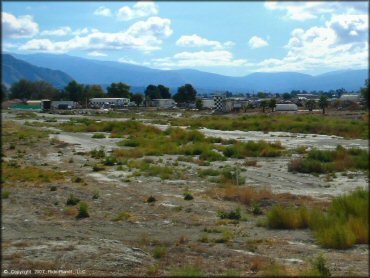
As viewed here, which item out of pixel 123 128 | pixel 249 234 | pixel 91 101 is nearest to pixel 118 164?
pixel 249 234

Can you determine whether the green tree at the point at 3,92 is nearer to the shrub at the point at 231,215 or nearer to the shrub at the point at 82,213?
the shrub at the point at 82,213

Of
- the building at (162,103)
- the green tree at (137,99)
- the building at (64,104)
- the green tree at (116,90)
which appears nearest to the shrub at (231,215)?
the building at (64,104)

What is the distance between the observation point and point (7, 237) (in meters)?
10.8

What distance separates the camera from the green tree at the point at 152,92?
15118 centimetres

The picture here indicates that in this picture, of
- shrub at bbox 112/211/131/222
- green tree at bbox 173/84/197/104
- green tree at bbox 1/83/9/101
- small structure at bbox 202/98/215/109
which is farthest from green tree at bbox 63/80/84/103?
green tree at bbox 1/83/9/101

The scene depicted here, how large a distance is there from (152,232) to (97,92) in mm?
107118

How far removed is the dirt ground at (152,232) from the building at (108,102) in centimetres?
7898

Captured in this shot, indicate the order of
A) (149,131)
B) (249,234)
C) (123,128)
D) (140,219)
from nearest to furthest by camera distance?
1. (249,234)
2. (140,219)
3. (149,131)
4. (123,128)

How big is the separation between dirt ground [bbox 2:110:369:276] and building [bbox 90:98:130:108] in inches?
3110

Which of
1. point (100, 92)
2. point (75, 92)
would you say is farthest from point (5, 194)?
point (100, 92)

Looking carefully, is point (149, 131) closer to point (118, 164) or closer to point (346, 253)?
point (118, 164)

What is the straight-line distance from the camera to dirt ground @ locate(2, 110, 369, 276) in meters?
8.90

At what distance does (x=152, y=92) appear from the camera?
499 feet

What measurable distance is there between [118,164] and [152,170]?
3.81m
